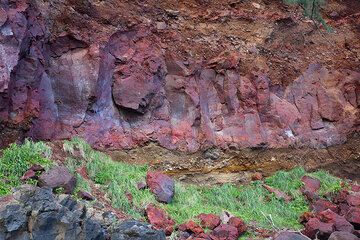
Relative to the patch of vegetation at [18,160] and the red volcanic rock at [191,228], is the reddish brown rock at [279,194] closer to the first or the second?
the red volcanic rock at [191,228]

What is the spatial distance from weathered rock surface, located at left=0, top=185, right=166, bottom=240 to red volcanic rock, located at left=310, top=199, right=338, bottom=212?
4.33 metres

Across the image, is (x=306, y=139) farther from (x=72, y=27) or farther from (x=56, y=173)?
(x=56, y=173)

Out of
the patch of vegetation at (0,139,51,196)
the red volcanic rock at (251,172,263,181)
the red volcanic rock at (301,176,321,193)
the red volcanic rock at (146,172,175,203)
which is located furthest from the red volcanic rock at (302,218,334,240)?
the patch of vegetation at (0,139,51,196)

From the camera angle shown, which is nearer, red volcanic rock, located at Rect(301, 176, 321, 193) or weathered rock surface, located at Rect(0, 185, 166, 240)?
weathered rock surface, located at Rect(0, 185, 166, 240)

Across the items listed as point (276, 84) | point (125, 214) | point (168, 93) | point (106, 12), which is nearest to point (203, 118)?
point (168, 93)

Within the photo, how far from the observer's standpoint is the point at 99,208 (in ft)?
22.7

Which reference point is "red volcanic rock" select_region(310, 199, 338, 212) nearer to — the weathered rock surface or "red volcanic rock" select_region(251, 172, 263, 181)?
"red volcanic rock" select_region(251, 172, 263, 181)

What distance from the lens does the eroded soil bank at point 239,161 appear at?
10.2 meters

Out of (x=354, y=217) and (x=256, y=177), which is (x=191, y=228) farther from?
(x=256, y=177)

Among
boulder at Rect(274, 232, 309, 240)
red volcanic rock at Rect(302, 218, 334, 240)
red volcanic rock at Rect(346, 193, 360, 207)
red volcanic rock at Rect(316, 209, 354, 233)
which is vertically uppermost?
red volcanic rock at Rect(346, 193, 360, 207)

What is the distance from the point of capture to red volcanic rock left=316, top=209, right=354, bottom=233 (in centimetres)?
763

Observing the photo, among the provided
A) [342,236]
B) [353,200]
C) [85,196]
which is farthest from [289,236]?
[85,196]

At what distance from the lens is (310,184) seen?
10336 millimetres

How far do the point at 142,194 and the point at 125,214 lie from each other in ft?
3.00
